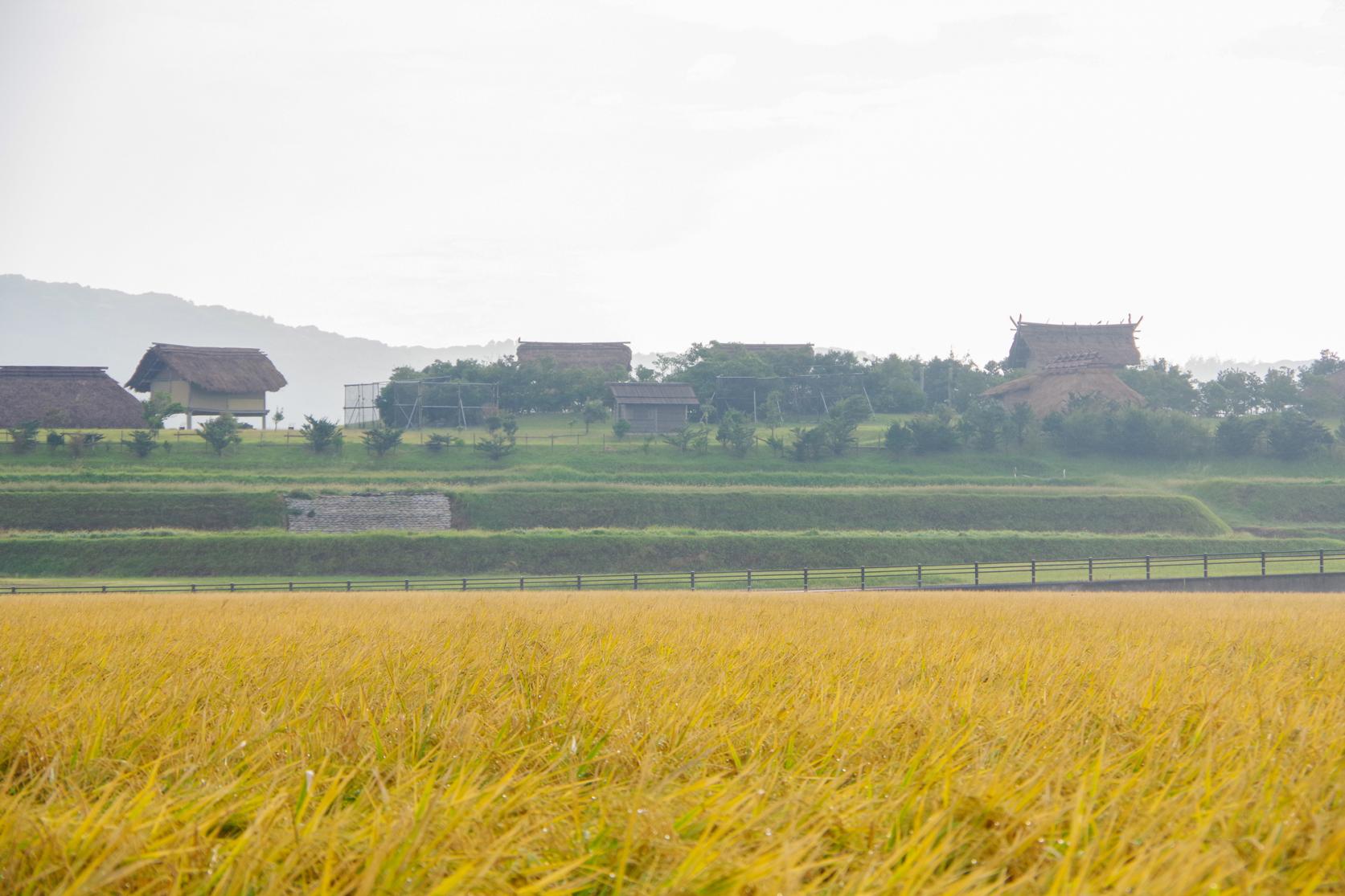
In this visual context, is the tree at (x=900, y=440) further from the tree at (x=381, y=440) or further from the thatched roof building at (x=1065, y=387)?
the tree at (x=381, y=440)

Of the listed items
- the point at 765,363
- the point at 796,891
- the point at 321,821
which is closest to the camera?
the point at 796,891

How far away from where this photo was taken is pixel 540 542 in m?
43.4

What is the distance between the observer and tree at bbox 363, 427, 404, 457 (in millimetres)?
59344

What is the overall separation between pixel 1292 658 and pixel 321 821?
5.81 meters

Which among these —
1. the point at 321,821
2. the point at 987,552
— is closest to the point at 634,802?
the point at 321,821

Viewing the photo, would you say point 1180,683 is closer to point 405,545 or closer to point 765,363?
point 405,545

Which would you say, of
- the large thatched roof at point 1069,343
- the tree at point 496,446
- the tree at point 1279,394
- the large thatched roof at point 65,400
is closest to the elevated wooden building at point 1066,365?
the large thatched roof at point 1069,343

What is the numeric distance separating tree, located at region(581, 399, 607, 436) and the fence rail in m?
29.9

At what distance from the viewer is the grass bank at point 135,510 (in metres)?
44.5

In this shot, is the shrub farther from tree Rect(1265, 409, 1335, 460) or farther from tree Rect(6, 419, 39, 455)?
tree Rect(1265, 409, 1335, 460)

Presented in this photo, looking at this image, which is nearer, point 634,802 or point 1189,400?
point 634,802

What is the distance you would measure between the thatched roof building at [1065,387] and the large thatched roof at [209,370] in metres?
52.9

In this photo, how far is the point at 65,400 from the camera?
223 ft

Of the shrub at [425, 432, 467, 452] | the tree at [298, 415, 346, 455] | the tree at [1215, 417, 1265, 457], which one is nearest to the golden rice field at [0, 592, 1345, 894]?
the shrub at [425, 432, 467, 452]
